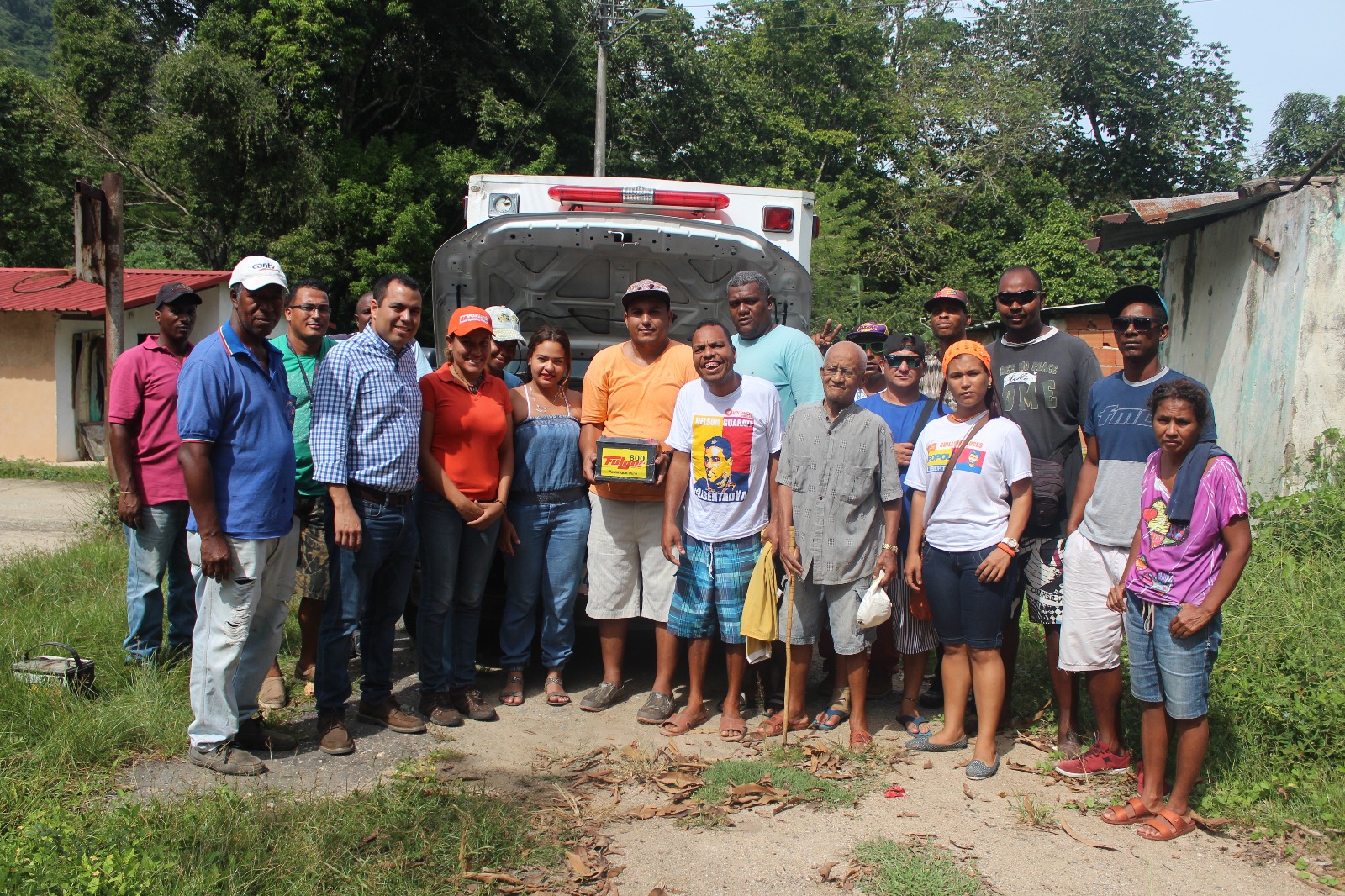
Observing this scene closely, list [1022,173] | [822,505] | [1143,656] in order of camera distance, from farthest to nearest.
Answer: [1022,173] → [822,505] → [1143,656]

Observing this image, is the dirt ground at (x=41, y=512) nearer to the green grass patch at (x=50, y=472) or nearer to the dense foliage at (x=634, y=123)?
the green grass patch at (x=50, y=472)

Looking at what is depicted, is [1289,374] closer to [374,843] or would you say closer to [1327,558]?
[1327,558]

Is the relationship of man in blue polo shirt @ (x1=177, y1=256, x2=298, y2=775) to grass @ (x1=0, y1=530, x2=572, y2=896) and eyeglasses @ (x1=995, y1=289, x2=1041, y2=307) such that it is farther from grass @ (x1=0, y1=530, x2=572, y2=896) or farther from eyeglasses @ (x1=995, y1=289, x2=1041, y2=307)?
eyeglasses @ (x1=995, y1=289, x2=1041, y2=307)

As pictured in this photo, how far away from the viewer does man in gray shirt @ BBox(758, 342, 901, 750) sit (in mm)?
4508

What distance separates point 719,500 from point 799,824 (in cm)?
155

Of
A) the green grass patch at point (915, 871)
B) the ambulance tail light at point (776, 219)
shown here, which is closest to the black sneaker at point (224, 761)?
the green grass patch at point (915, 871)

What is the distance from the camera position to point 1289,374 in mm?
7371

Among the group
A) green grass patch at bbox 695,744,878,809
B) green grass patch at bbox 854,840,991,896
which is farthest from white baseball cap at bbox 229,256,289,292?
green grass patch at bbox 854,840,991,896

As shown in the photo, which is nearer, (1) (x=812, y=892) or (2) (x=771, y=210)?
(1) (x=812, y=892)

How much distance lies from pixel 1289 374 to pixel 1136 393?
4.26m

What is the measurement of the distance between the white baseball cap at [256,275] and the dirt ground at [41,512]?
4.78m

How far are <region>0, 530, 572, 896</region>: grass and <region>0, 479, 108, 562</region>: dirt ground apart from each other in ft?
13.4

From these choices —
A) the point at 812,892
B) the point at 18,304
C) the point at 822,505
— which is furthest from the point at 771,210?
the point at 18,304

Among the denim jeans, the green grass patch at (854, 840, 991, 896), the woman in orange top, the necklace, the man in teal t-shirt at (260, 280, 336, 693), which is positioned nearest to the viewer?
the green grass patch at (854, 840, 991, 896)
